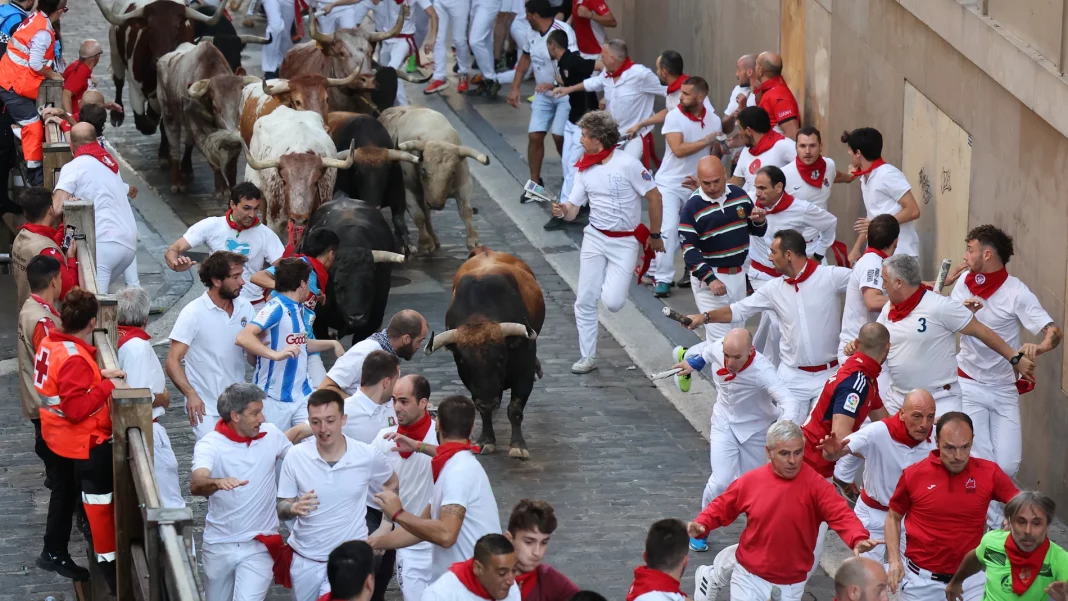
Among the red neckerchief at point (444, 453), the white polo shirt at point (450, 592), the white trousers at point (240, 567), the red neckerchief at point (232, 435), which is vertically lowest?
the white trousers at point (240, 567)

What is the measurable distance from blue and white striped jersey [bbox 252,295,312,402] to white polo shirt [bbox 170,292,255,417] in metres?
0.17

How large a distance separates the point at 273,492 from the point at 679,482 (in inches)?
151

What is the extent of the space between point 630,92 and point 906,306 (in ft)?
22.9

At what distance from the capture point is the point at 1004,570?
7617mm

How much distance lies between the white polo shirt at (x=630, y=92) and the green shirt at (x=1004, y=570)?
352 inches

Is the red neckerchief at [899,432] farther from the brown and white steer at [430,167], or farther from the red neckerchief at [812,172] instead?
the brown and white steer at [430,167]

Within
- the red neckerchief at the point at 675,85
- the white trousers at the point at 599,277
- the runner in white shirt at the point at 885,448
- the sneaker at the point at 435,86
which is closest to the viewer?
the runner in white shirt at the point at 885,448

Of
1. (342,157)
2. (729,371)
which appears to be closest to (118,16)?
(342,157)

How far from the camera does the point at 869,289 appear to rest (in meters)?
10.3

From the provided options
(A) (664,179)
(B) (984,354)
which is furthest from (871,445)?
(A) (664,179)

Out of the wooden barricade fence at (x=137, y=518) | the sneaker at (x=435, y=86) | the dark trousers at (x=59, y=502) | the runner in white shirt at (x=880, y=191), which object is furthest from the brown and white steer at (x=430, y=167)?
the dark trousers at (x=59, y=502)

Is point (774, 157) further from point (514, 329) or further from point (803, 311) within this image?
point (514, 329)

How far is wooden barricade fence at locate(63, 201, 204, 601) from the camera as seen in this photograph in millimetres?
6961

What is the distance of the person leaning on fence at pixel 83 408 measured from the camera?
8844 mm
